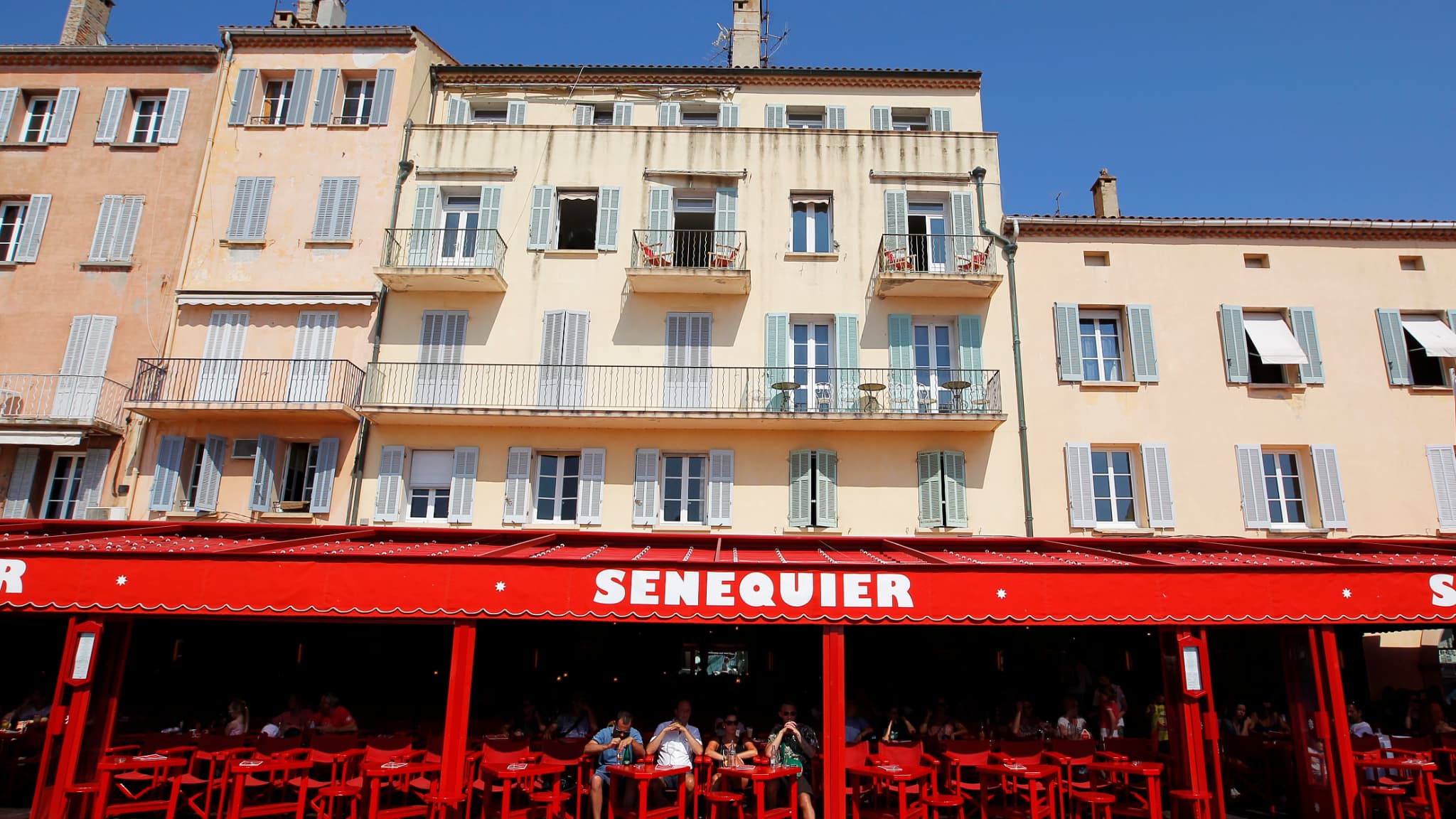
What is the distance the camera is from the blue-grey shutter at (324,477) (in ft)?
51.7

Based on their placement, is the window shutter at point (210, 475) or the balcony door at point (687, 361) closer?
the window shutter at point (210, 475)

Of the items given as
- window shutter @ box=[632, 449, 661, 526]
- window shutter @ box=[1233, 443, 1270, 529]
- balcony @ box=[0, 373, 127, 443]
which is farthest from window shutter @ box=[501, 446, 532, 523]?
window shutter @ box=[1233, 443, 1270, 529]

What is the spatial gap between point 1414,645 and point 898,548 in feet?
34.8

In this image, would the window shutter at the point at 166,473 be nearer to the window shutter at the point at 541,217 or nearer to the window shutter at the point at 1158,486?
the window shutter at the point at 541,217

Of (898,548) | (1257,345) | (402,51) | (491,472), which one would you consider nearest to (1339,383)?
(1257,345)

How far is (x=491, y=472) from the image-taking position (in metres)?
16.1

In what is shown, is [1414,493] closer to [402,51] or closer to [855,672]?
[855,672]

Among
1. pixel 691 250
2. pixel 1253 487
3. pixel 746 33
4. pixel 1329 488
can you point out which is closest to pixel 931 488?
pixel 1253 487

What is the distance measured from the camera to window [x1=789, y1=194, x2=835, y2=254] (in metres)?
17.7

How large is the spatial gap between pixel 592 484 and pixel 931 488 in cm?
605

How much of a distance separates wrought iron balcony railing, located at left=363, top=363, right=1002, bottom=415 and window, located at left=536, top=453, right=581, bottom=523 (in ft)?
3.41

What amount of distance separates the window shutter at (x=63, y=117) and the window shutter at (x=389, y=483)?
31.7 ft

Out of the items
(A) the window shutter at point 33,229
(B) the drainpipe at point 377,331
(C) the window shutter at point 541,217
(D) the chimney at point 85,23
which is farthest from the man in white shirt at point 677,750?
(D) the chimney at point 85,23

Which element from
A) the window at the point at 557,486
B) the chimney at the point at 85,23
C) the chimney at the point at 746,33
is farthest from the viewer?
the chimney at the point at 746,33
